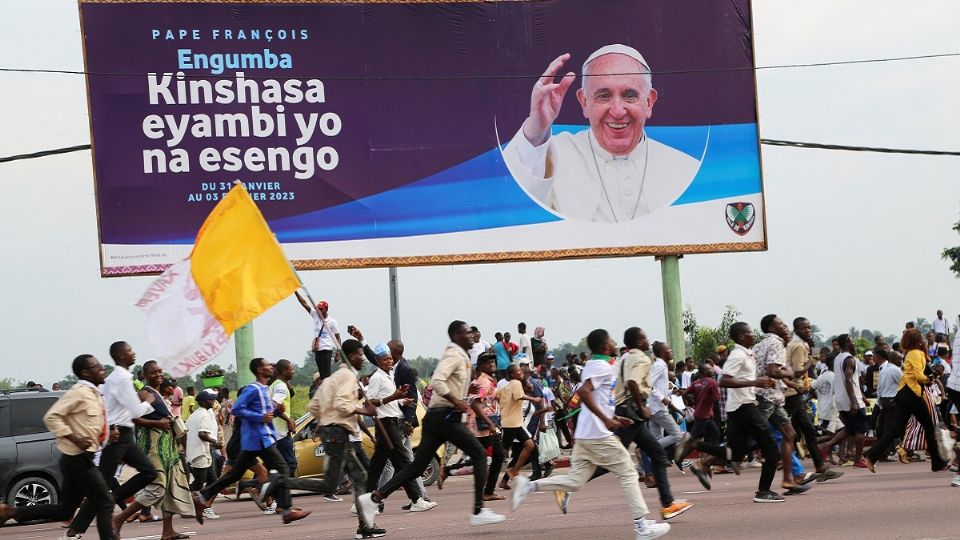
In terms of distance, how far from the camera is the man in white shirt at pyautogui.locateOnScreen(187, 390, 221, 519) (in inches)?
666

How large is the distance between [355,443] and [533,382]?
8.31 metres

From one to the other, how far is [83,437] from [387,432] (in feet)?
14.3

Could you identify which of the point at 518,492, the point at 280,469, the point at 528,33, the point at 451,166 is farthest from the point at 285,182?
the point at 518,492

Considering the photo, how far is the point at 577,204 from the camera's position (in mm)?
25672

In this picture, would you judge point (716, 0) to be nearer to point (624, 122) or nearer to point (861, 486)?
point (624, 122)

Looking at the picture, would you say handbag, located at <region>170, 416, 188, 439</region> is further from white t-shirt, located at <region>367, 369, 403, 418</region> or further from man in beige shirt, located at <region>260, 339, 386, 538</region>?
white t-shirt, located at <region>367, 369, 403, 418</region>

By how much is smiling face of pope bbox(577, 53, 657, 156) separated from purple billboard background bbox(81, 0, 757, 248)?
0.29 meters

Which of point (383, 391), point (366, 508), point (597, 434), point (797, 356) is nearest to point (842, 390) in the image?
point (797, 356)

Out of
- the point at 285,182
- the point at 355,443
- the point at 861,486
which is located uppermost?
the point at 285,182

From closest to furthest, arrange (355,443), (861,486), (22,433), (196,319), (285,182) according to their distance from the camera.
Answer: (196,319), (355,443), (861,486), (22,433), (285,182)

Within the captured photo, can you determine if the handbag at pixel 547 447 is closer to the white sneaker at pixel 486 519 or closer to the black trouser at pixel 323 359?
the black trouser at pixel 323 359

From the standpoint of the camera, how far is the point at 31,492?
687 inches

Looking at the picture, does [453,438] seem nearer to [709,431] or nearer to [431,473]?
[431,473]

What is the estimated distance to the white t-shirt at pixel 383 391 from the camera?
1508 centimetres
